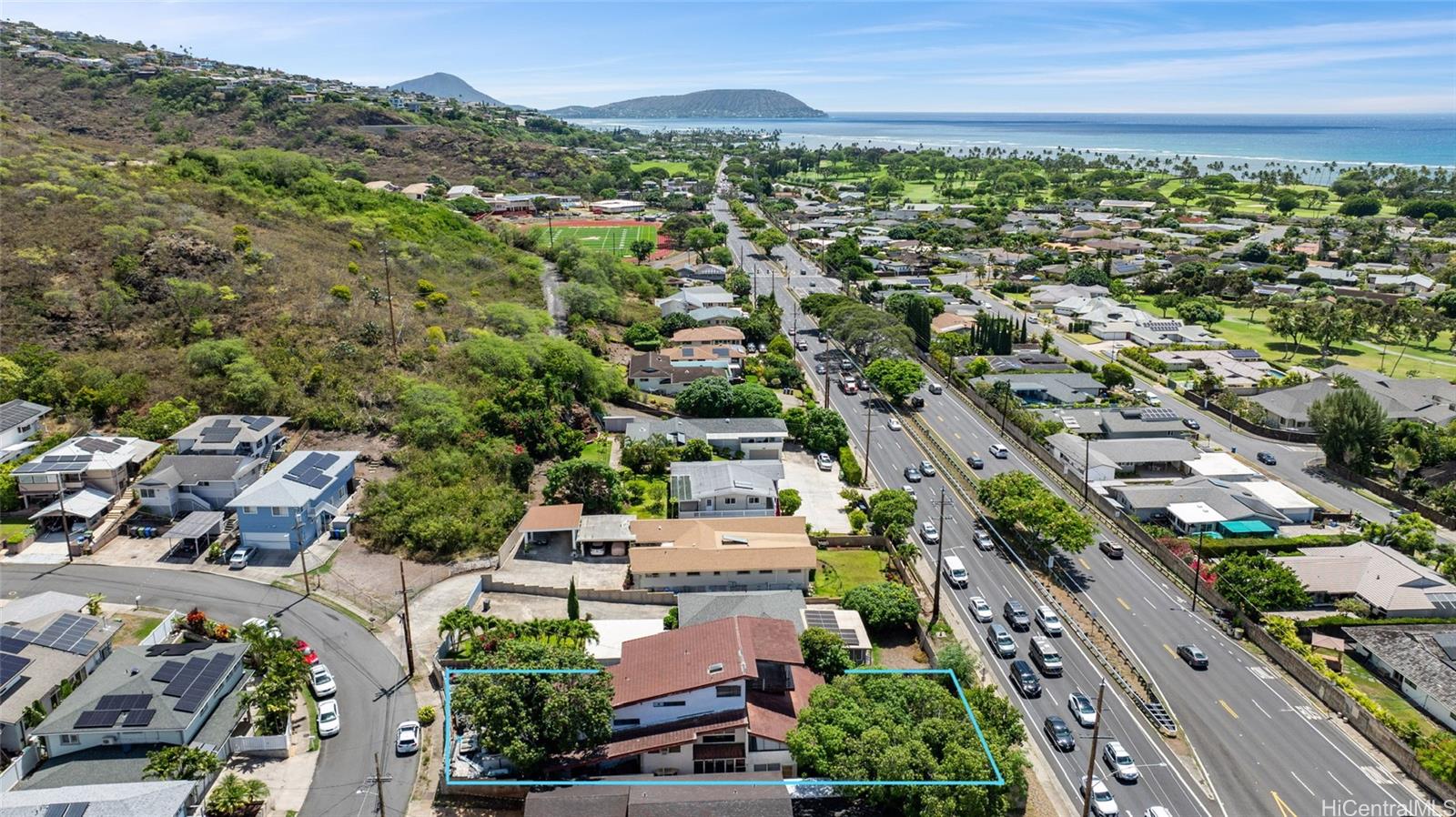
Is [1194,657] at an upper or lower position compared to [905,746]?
lower

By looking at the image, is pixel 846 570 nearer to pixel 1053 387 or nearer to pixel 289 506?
pixel 289 506

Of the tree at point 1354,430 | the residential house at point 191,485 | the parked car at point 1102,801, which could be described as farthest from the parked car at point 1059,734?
the residential house at point 191,485

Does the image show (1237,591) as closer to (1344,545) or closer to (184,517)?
(1344,545)

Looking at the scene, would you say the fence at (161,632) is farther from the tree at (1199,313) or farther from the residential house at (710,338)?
the tree at (1199,313)

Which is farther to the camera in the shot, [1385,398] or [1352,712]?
[1385,398]

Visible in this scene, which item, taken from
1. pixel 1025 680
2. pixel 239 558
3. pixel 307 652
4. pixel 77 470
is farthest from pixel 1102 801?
pixel 77 470

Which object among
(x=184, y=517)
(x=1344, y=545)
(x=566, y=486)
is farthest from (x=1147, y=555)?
(x=184, y=517)

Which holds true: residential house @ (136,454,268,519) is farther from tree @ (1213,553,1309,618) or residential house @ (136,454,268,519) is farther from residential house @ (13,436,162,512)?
tree @ (1213,553,1309,618)
